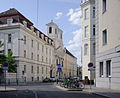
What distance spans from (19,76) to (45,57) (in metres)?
23.3

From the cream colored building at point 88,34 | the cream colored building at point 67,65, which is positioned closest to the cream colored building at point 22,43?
the cream colored building at point 88,34

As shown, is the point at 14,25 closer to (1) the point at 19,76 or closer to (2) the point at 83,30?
(1) the point at 19,76

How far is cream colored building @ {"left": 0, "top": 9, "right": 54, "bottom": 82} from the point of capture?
48.1 meters

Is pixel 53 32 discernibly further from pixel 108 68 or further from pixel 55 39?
pixel 108 68

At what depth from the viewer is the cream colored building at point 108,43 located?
2044 cm

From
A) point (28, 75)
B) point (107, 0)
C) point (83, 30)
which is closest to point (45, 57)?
point (28, 75)

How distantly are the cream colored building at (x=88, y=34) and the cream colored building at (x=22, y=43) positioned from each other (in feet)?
43.2

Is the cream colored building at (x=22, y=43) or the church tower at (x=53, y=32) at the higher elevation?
the church tower at (x=53, y=32)

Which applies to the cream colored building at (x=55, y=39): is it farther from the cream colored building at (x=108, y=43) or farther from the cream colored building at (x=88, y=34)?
the cream colored building at (x=108, y=43)

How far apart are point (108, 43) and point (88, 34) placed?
12513mm

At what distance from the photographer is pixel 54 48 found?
8006 cm

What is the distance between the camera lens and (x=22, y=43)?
49938mm

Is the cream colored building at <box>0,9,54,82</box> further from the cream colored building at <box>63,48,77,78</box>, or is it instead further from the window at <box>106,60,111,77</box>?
the cream colored building at <box>63,48,77,78</box>

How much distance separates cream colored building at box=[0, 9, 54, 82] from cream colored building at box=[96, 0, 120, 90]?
794 inches
